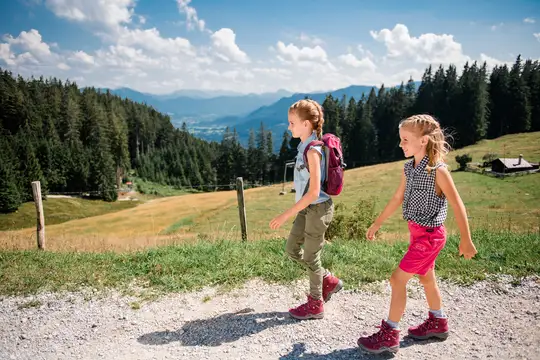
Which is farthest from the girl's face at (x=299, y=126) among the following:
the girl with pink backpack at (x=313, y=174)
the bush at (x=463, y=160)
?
the bush at (x=463, y=160)

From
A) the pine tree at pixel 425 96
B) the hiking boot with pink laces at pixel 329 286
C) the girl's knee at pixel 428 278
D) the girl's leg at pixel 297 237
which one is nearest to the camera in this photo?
the girl's knee at pixel 428 278

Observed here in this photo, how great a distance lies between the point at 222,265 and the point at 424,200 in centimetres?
389

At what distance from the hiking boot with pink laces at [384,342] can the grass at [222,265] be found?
163 cm

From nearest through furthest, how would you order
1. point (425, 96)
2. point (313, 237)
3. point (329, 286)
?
point (313, 237), point (329, 286), point (425, 96)

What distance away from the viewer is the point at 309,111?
411 centimetres

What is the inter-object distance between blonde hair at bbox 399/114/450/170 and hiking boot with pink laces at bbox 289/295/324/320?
2.39 meters

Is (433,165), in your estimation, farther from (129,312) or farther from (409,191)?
(129,312)

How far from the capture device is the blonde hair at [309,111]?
13.4 feet

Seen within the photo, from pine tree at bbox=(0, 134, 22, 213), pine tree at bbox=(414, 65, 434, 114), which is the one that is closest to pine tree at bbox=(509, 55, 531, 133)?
pine tree at bbox=(414, 65, 434, 114)

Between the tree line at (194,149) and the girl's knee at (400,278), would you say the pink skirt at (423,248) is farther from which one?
the tree line at (194,149)

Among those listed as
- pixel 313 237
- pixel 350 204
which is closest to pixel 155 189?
pixel 350 204

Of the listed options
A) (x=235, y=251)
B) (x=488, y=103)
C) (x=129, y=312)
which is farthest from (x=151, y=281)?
(x=488, y=103)

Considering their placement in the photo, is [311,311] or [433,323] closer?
[433,323]

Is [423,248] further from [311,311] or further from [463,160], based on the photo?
[463,160]
